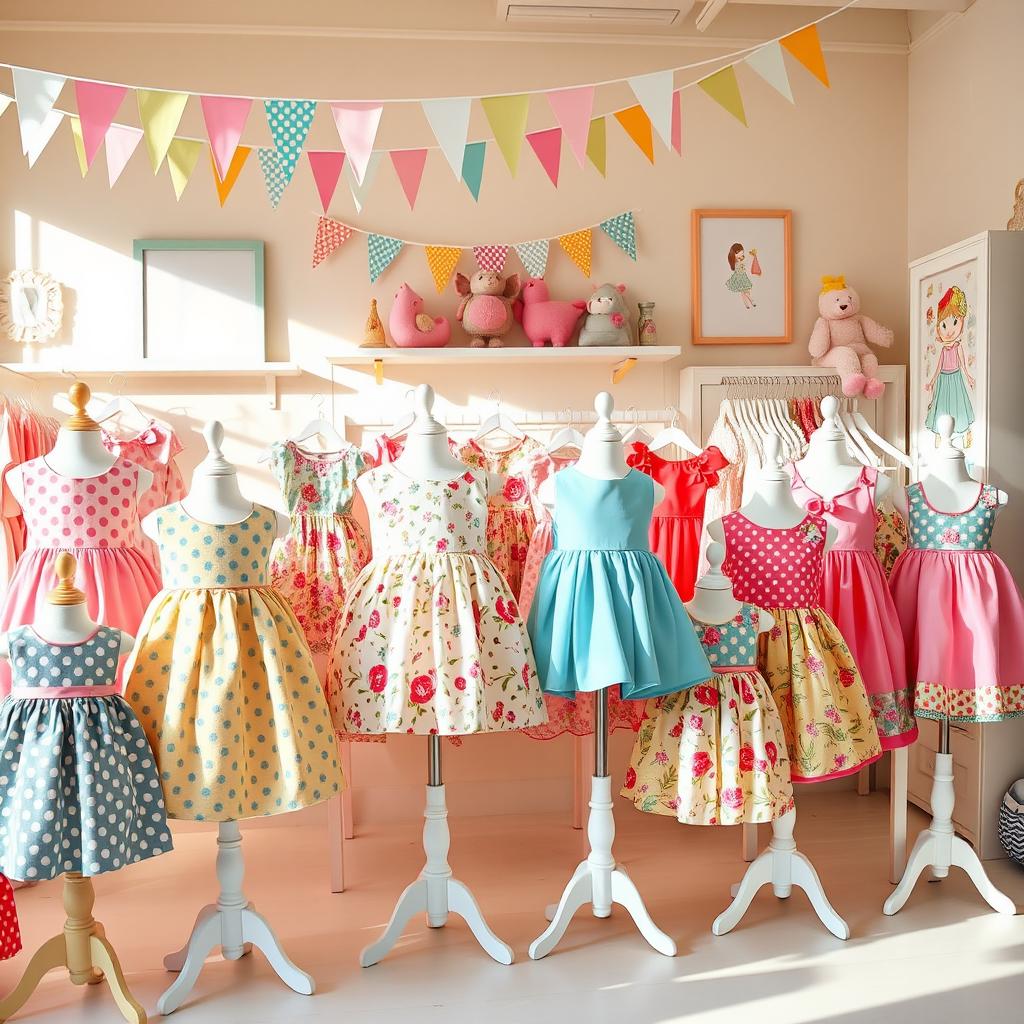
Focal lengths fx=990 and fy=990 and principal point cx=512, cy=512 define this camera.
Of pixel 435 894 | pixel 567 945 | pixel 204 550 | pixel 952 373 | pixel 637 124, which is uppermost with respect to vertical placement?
pixel 637 124

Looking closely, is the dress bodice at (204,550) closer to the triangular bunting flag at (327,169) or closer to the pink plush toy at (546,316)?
the triangular bunting flag at (327,169)

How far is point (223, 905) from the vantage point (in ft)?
7.39

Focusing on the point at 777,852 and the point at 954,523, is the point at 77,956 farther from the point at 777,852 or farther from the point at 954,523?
the point at 954,523

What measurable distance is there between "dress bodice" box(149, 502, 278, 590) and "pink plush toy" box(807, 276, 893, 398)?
2.36 m

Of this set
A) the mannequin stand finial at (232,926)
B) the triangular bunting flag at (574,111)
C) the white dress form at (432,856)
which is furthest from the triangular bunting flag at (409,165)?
the mannequin stand finial at (232,926)

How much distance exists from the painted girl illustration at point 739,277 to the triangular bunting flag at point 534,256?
71 centimetres

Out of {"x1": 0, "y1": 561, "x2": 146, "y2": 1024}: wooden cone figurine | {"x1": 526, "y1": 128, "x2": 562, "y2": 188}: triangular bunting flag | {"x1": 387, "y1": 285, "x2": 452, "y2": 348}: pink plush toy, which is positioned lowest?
{"x1": 0, "y1": 561, "x2": 146, "y2": 1024}: wooden cone figurine

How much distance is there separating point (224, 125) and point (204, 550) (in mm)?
1121

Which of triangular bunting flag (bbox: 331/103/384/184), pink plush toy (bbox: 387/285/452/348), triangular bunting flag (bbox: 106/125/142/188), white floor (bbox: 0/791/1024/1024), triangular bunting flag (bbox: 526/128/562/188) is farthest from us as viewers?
pink plush toy (bbox: 387/285/452/348)

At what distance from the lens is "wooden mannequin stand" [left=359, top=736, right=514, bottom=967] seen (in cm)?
236

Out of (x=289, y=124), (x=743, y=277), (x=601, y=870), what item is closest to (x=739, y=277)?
(x=743, y=277)

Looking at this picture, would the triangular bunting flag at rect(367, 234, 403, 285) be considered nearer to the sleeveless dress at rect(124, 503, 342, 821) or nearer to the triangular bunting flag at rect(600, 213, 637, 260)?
the triangular bunting flag at rect(600, 213, 637, 260)

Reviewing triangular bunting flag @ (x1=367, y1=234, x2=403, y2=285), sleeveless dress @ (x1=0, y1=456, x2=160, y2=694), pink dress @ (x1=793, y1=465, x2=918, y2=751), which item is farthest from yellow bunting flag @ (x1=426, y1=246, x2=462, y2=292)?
pink dress @ (x1=793, y1=465, x2=918, y2=751)

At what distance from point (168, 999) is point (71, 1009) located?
0.76 ft
